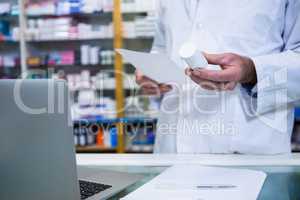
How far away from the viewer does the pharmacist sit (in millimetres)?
937

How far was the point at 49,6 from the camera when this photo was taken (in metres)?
3.07

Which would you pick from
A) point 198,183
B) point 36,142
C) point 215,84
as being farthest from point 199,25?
point 36,142

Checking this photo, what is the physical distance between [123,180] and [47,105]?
1.07 feet

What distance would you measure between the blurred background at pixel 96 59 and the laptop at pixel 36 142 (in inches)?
94.5

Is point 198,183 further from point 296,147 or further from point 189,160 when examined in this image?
point 296,147

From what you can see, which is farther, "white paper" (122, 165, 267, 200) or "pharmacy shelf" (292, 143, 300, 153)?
"pharmacy shelf" (292, 143, 300, 153)

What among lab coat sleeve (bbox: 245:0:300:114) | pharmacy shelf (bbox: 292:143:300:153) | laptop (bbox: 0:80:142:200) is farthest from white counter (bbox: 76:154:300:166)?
pharmacy shelf (bbox: 292:143:300:153)

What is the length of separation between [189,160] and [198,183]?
20 cm

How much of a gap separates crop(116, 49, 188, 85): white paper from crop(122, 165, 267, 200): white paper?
23cm

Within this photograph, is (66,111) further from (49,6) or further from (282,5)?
(49,6)

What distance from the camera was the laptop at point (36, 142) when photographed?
49 cm

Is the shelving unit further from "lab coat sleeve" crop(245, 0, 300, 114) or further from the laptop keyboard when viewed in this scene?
the laptop keyboard

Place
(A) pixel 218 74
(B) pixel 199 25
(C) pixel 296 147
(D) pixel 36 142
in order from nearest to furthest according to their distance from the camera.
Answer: (D) pixel 36 142 → (A) pixel 218 74 → (B) pixel 199 25 → (C) pixel 296 147

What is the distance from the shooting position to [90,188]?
701 millimetres
